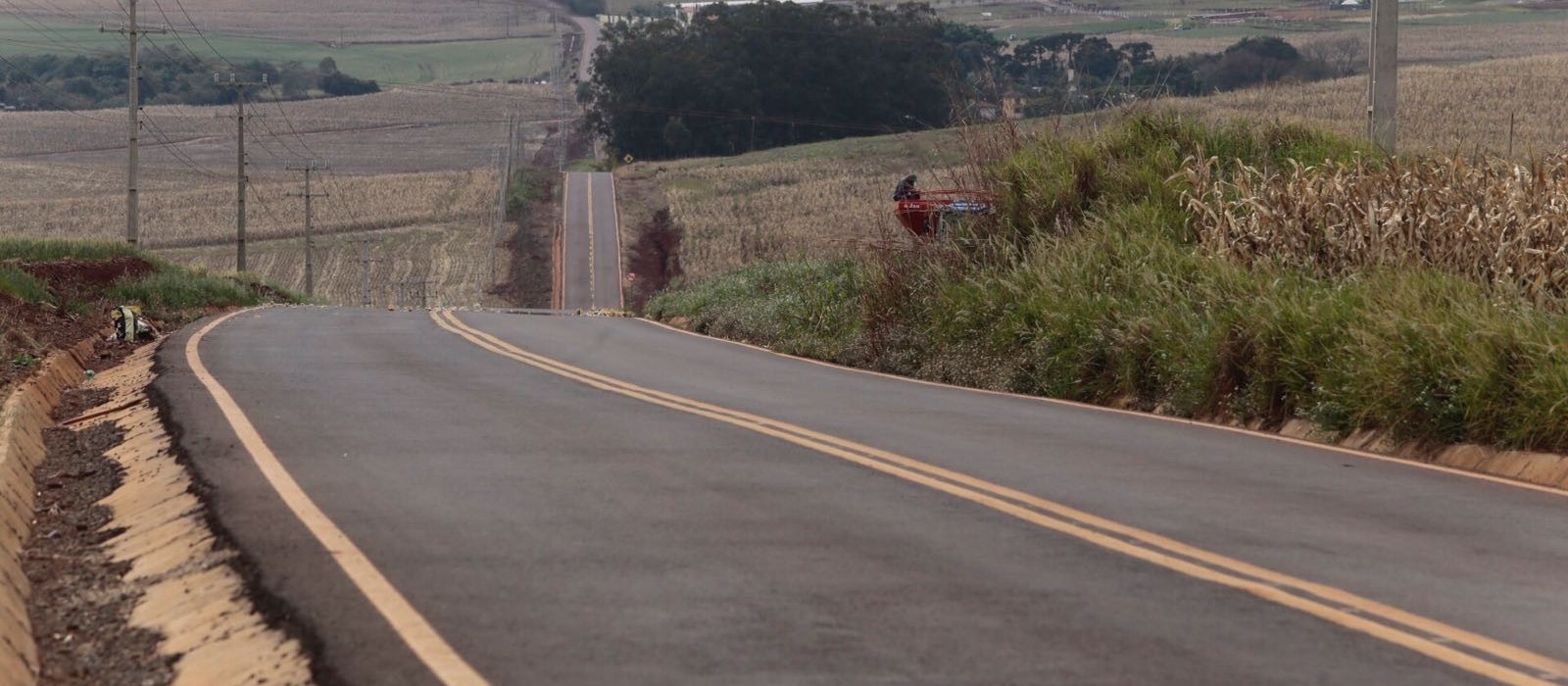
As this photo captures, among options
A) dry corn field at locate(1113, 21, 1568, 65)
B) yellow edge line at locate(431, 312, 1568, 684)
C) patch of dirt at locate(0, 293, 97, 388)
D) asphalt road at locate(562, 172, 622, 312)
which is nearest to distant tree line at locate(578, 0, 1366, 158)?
dry corn field at locate(1113, 21, 1568, 65)

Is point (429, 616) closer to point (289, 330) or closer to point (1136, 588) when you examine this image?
point (1136, 588)

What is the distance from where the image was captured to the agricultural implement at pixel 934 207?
21.2 m

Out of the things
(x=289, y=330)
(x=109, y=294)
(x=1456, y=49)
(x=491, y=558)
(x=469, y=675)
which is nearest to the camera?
(x=469, y=675)

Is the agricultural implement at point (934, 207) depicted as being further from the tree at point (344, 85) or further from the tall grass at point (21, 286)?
the tree at point (344, 85)

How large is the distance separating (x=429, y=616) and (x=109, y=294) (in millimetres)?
26324

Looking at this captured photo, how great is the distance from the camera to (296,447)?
11.4 meters

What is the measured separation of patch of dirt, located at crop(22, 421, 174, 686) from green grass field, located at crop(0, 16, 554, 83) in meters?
157

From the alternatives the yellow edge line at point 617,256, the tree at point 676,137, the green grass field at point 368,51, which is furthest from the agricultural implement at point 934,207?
the green grass field at point 368,51

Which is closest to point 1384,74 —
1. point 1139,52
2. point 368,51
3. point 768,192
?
point 768,192

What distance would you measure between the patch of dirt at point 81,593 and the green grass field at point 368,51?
157386 mm

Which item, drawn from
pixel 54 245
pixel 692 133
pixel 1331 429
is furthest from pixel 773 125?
pixel 1331 429

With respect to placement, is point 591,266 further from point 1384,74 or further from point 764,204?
point 1384,74

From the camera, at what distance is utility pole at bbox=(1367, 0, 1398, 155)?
18.5 m

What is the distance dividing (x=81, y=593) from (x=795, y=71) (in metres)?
107
